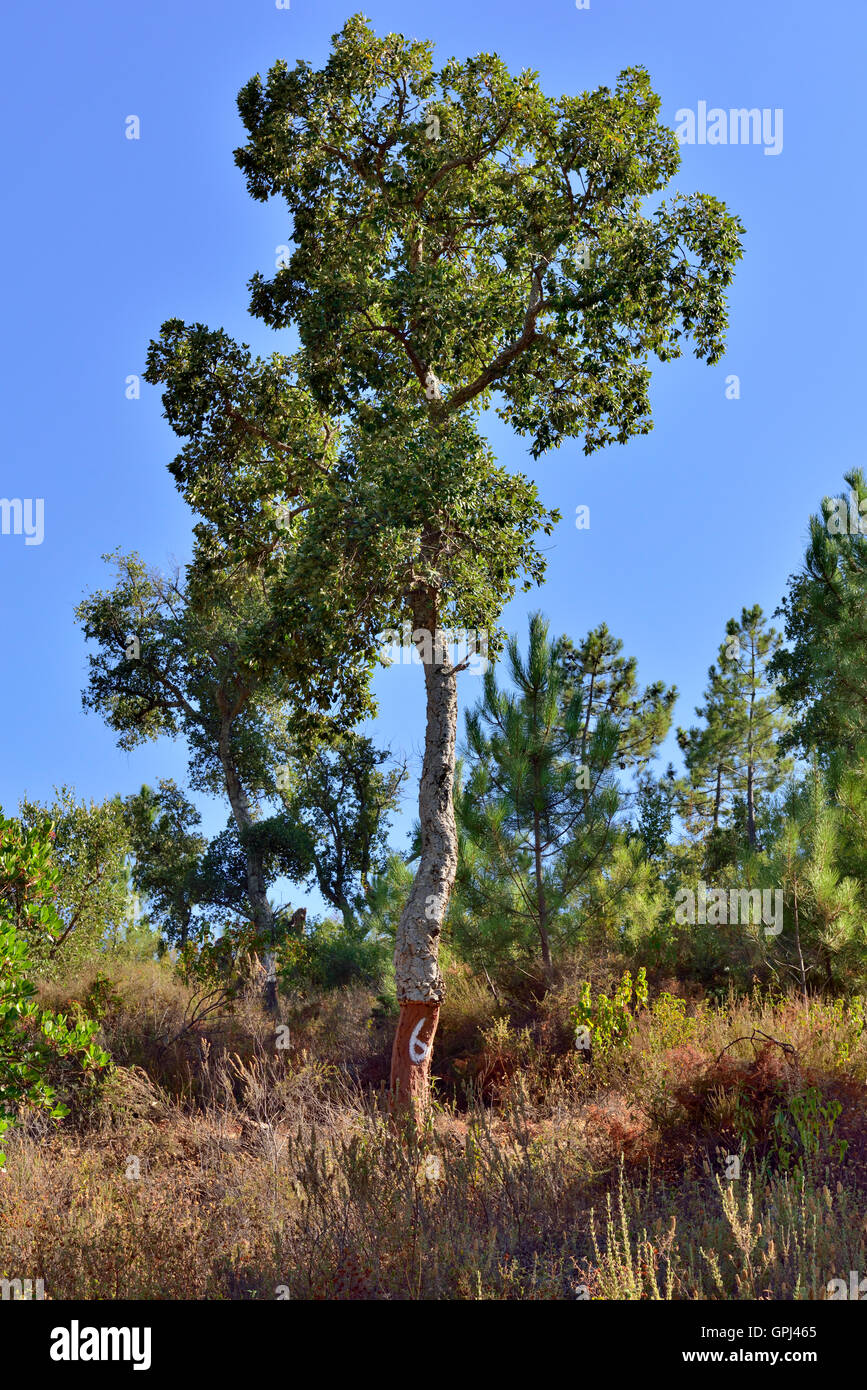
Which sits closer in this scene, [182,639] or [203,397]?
[203,397]

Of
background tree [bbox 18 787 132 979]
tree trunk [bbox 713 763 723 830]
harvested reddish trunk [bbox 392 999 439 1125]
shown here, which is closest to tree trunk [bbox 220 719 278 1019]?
background tree [bbox 18 787 132 979]

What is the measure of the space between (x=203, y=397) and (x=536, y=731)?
638 cm

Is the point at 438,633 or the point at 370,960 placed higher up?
the point at 438,633

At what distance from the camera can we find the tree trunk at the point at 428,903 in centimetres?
1039

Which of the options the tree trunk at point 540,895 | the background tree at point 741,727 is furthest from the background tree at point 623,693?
the tree trunk at point 540,895

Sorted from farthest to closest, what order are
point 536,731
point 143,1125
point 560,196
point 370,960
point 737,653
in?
point 737,653 < point 370,960 < point 536,731 < point 560,196 < point 143,1125

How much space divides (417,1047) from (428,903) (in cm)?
154

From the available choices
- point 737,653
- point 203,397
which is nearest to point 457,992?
point 203,397

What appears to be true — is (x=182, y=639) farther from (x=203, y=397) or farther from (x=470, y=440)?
(x=470, y=440)

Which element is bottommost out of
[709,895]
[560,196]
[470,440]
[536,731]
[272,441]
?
[709,895]

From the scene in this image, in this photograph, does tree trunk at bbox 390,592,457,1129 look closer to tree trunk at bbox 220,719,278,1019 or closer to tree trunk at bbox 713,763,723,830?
tree trunk at bbox 220,719,278,1019

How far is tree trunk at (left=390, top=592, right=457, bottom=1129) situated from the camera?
34.1 ft

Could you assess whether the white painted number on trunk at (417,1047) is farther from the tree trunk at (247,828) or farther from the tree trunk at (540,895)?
the tree trunk at (247,828)

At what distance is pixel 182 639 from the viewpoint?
23672mm
